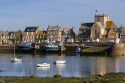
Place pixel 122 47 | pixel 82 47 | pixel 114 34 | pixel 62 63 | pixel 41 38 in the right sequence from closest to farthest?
pixel 62 63 < pixel 122 47 < pixel 82 47 < pixel 114 34 < pixel 41 38

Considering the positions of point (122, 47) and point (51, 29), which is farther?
point (51, 29)

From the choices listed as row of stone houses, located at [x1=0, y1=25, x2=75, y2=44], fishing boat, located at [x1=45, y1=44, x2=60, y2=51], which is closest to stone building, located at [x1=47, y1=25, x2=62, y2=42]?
row of stone houses, located at [x1=0, y1=25, x2=75, y2=44]

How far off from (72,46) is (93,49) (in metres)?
12.7

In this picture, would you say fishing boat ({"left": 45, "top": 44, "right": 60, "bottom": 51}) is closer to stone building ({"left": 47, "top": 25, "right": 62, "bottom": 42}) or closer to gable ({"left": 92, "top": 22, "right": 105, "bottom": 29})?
gable ({"left": 92, "top": 22, "right": 105, "bottom": 29})

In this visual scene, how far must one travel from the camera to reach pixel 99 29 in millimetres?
169375

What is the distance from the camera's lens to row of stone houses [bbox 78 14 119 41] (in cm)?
16912

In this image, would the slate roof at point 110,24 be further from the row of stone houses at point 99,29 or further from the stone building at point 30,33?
the stone building at point 30,33

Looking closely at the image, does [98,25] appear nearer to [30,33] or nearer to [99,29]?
[99,29]

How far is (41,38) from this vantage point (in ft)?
618

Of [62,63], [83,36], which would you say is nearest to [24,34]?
[83,36]

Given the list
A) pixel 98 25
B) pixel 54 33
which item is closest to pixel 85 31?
pixel 98 25

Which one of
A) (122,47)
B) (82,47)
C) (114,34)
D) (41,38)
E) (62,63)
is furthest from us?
(41,38)

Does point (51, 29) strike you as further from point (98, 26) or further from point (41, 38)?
point (98, 26)

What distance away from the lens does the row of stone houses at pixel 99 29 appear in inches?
6658
